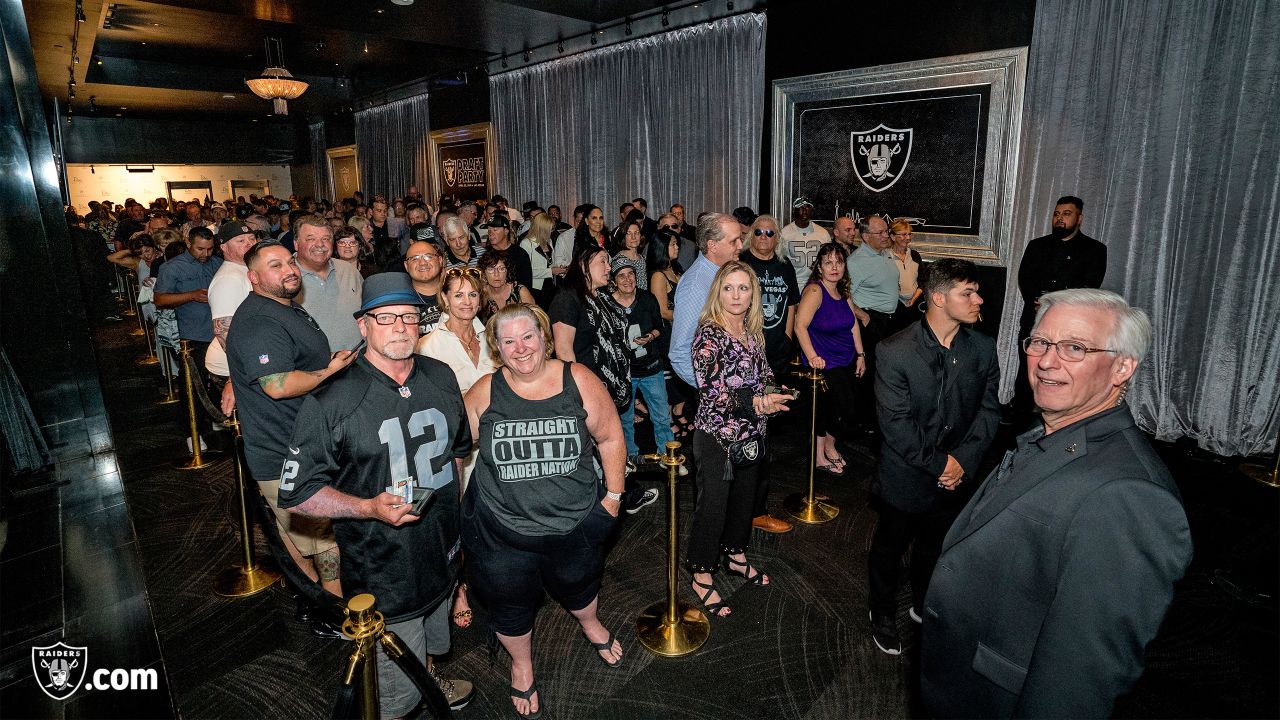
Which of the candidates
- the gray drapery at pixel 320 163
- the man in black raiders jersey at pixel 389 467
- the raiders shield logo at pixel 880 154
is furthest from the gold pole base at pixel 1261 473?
the gray drapery at pixel 320 163

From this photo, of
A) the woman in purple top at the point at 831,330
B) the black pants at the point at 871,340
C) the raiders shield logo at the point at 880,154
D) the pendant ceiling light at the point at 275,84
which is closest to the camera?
the woman in purple top at the point at 831,330

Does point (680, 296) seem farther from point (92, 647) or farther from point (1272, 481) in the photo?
point (1272, 481)

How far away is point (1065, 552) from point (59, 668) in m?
4.26

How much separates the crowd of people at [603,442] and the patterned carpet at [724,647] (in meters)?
0.17

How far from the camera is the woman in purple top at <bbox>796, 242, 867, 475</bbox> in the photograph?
454cm

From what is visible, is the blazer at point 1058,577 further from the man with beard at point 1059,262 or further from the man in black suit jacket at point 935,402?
the man with beard at point 1059,262

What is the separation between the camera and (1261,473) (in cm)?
499

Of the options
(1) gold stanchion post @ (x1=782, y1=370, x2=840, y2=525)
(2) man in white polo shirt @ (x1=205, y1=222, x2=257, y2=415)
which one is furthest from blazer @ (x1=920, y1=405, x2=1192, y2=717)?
(2) man in white polo shirt @ (x1=205, y1=222, x2=257, y2=415)

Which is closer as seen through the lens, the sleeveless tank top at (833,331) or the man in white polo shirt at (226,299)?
the man in white polo shirt at (226,299)

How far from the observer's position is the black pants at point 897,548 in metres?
2.97

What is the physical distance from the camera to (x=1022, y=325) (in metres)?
6.34

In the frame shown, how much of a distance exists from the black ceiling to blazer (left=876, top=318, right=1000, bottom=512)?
7.22 meters

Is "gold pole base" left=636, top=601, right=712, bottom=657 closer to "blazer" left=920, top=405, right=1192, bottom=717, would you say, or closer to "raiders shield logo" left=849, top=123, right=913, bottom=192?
"blazer" left=920, top=405, right=1192, bottom=717

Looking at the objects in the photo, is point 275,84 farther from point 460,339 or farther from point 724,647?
point 724,647
